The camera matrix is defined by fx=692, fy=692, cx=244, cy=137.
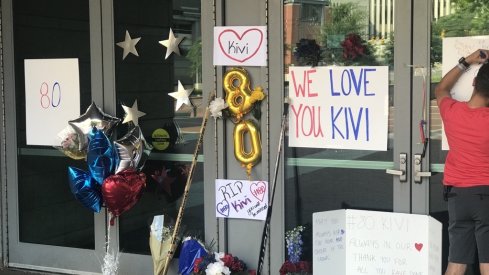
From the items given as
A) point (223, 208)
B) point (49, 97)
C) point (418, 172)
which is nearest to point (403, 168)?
point (418, 172)

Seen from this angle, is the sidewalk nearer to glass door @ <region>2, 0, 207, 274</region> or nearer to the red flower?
glass door @ <region>2, 0, 207, 274</region>

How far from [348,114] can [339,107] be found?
0.07 m

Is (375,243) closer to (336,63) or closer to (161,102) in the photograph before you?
(336,63)

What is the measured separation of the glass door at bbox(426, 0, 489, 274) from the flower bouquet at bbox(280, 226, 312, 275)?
0.85 metres

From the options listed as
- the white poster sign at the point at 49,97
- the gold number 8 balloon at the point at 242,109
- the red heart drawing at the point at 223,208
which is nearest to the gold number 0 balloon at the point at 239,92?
the gold number 8 balloon at the point at 242,109

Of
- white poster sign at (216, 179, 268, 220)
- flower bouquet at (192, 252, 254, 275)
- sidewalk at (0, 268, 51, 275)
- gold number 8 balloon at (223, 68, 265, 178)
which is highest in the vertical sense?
gold number 8 balloon at (223, 68, 265, 178)

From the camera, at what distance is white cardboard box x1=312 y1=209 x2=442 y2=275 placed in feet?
13.1

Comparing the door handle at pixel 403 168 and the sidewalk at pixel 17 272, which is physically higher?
the door handle at pixel 403 168

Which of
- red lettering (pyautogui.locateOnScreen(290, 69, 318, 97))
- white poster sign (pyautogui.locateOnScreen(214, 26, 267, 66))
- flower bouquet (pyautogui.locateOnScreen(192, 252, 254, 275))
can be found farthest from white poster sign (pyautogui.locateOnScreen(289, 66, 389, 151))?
flower bouquet (pyautogui.locateOnScreen(192, 252, 254, 275))

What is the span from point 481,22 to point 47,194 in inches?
134

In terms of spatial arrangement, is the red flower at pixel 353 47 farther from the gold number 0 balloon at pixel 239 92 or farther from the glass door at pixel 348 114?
the gold number 0 balloon at pixel 239 92

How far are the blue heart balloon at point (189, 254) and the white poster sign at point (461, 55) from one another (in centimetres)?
189

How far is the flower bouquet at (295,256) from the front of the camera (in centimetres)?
437

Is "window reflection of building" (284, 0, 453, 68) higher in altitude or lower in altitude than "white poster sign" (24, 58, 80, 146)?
higher
